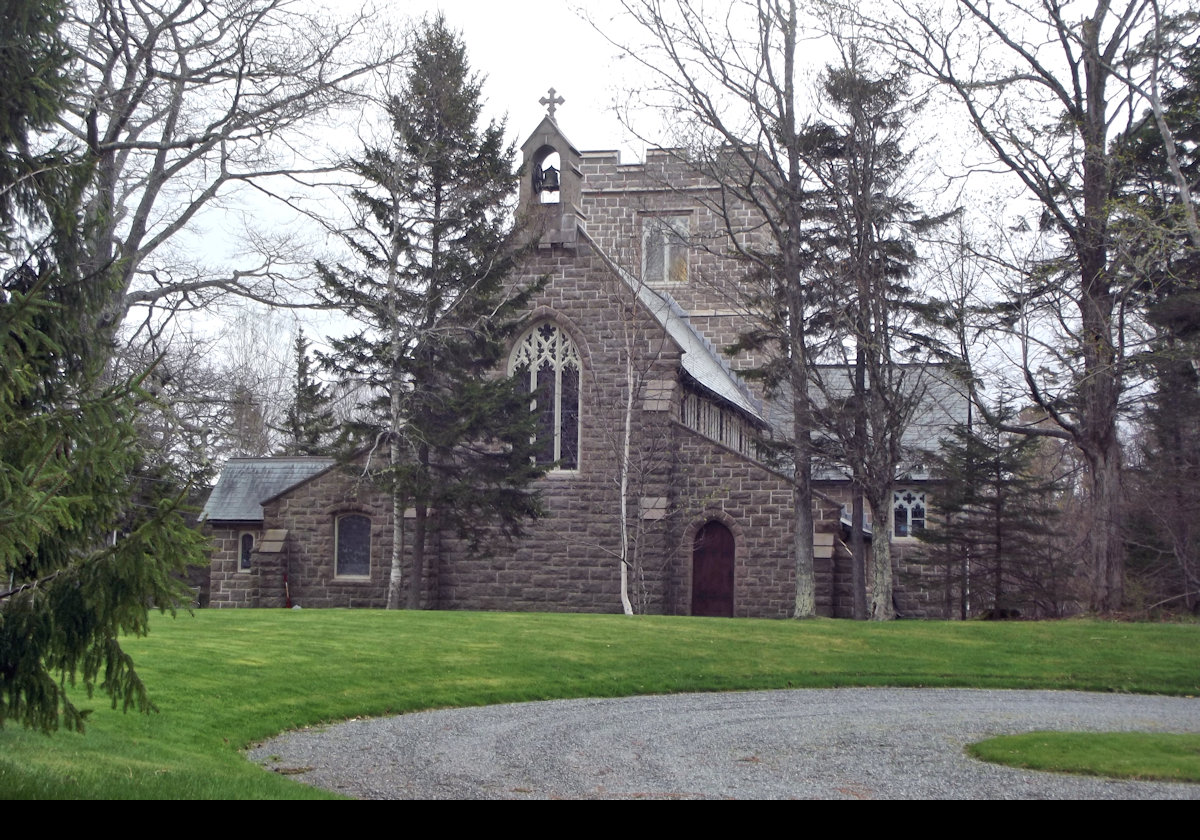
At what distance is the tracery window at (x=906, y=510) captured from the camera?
3478 centimetres

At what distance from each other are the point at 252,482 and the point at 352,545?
14.9 ft

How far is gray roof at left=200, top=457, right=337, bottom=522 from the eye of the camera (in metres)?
31.3

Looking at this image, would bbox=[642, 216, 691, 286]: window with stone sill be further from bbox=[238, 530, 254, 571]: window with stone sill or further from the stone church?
bbox=[238, 530, 254, 571]: window with stone sill

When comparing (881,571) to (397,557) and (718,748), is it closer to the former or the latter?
(397,557)

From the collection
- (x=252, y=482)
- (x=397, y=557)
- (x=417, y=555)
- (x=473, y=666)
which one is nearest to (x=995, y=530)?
(x=417, y=555)

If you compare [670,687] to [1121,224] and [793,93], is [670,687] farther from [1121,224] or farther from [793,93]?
[793,93]

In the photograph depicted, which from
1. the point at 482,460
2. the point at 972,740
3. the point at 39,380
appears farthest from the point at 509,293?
the point at 39,380

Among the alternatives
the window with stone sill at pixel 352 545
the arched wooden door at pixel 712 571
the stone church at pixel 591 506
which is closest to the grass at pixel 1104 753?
the stone church at pixel 591 506

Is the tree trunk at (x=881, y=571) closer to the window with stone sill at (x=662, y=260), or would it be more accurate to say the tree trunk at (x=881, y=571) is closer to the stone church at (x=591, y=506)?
the stone church at (x=591, y=506)

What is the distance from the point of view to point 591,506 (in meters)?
28.2

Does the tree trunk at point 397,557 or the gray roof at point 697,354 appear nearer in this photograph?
the tree trunk at point 397,557

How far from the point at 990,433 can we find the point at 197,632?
64.0 feet

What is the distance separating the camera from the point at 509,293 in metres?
26.9

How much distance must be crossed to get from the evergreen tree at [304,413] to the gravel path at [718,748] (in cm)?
2426
